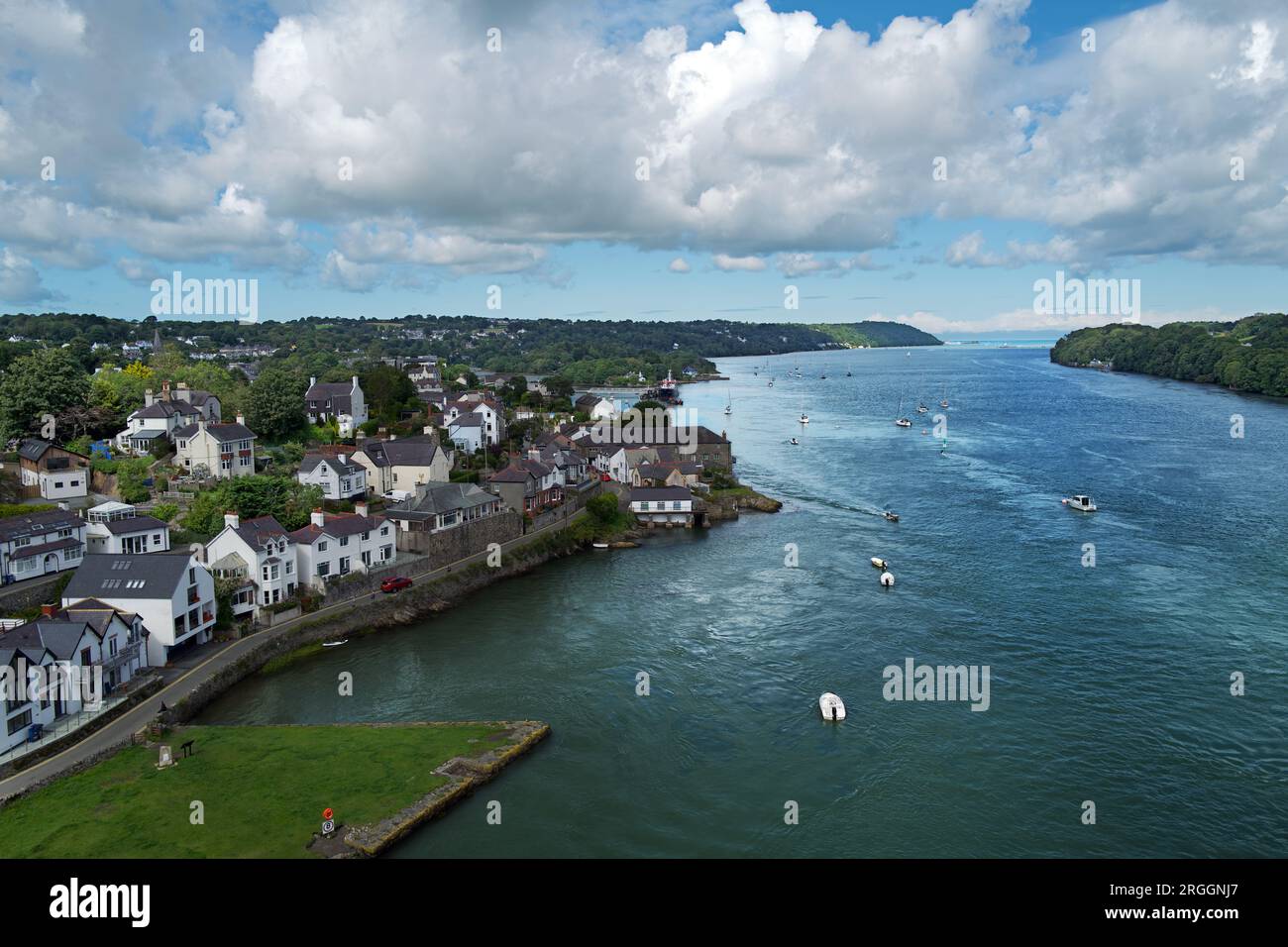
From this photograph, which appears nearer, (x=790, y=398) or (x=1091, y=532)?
(x=1091, y=532)

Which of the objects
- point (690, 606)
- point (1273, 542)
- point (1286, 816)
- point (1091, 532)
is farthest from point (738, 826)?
point (1273, 542)

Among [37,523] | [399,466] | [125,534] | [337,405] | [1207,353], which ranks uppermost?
[1207,353]

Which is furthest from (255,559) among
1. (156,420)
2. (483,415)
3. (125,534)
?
(483,415)

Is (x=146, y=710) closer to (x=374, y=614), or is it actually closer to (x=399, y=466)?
(x=374, y=614)

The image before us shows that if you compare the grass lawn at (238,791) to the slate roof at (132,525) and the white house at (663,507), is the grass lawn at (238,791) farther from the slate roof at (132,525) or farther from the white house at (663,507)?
the white house at (663,507)

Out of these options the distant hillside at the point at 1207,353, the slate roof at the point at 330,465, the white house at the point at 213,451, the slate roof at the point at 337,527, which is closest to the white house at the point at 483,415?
the slate roof at the point at 330,465
